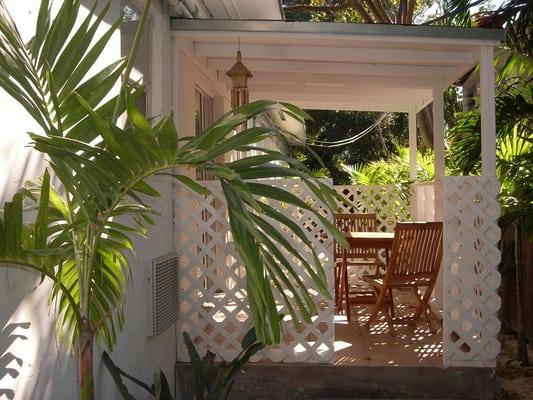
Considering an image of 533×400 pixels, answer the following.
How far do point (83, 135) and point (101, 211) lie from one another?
0.85 feet

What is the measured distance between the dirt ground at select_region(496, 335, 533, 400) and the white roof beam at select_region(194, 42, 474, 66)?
2595mm

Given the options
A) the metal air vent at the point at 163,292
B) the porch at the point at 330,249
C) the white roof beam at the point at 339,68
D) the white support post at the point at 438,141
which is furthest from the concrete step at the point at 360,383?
the white roof beam at the point at 339,68

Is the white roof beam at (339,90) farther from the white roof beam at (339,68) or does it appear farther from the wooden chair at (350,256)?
the wooden chair at (350,256)

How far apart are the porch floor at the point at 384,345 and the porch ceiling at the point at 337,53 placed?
2.33m

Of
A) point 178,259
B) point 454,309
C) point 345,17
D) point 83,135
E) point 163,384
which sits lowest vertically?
point 163,384

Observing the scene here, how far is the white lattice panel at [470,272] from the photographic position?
14.9ft

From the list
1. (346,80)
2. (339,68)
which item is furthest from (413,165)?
(339,68)

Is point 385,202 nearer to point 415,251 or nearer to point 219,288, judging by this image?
point 415,251

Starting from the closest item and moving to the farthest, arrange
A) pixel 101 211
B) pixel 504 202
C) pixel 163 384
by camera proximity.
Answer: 1. pixel 101 211
2. pixel 163 384
3. pixel 504 202

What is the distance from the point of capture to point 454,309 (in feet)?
15.0

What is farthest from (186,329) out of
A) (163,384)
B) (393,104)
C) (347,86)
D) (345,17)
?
(345,17)

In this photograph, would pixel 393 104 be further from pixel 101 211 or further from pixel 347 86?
pixel 101 211

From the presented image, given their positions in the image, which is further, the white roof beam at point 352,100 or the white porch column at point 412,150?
the white porch column at point 412,150

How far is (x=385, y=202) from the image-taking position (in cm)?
895
